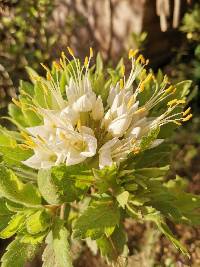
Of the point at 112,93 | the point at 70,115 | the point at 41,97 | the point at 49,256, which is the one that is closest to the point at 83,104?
the point at 70,115

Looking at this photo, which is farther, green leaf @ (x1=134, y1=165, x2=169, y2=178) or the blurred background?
the blurred background

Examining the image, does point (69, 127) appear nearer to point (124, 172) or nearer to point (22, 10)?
point (124, 172)

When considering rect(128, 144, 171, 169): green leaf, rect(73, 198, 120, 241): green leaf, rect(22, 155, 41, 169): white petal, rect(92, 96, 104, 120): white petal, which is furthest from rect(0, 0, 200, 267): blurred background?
rect(22, 155, 41, 169): white petal

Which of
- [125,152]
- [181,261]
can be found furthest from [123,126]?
[181,261]

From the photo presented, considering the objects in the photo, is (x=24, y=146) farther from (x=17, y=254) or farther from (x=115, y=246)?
(x=115, y=246)

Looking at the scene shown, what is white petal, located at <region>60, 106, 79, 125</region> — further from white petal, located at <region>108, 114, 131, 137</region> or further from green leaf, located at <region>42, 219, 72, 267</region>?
green leaf, located at <region>42, 219, 72, 267</region>
